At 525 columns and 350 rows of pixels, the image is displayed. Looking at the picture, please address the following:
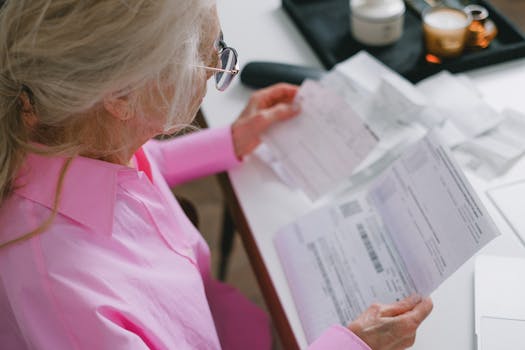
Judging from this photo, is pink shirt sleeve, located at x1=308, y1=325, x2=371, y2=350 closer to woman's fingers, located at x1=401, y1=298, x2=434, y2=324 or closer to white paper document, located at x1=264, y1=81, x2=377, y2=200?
woman's fingers, located at x1=401, y1=298, x2=434, y2=324

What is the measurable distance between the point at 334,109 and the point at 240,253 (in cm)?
99

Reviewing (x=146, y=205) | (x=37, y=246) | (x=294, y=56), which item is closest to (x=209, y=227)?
(x=294, y=56)

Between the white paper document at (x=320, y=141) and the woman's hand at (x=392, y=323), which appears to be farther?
the white paper document at (x=320, y=141)

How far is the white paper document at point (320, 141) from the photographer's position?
102 centimetres

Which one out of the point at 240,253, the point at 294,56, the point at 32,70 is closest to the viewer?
the point at 32,70

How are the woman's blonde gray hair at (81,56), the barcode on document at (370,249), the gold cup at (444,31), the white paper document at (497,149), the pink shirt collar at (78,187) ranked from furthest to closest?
the gold cup at (444,31)
the white paper document at (497,149)
the barcode on document at (370,249)
the pink shirt collar at (78,187)
the woman's blonde gray hair at (81,56)

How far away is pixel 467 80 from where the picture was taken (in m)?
1.18

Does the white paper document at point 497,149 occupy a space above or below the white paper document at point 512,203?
above

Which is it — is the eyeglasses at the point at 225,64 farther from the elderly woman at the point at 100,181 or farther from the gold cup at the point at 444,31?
the gold cup at the point at 444,31

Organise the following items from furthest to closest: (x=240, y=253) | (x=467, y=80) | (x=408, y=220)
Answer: (x=240, y=253)
(x=467, y=80)
(x=408, y=220)

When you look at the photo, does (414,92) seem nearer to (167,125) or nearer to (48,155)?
(167,125)

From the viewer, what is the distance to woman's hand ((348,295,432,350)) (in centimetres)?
78

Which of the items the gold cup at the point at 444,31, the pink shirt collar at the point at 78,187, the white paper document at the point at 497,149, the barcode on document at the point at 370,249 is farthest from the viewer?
the gold cup at the point at 444,31

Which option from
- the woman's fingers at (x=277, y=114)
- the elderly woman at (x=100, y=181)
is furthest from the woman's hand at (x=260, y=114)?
the elderly woman at (x=100, y=181)
